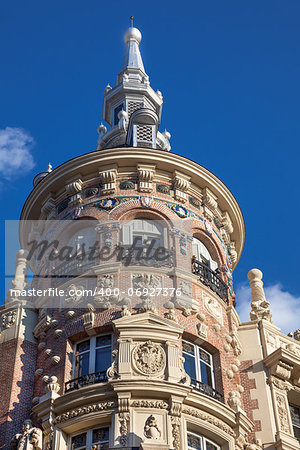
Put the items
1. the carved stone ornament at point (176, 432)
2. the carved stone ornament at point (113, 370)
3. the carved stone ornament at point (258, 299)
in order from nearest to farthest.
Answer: the carved stone ornament at point (176, 432) → the carved stone ornament at point (113, 370) → the carved stone ornament at point (258, 299)

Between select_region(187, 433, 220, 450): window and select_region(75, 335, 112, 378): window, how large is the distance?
3456mm

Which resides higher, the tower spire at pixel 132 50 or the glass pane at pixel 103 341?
the tower spire at pixel 132 50

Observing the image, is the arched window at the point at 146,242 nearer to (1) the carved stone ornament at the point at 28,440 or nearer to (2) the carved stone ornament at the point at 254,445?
(2) the carved stone ornament at the point at 254,445

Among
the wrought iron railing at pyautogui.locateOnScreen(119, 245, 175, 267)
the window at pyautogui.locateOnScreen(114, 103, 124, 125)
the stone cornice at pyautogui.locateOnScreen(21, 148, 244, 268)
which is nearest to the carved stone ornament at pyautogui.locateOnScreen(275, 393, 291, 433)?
the wrought iron railing at pyautogui.locateOnScreen(119, 245, 175, 267)

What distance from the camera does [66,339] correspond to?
2736cm

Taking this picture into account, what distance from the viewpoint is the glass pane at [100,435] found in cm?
2427

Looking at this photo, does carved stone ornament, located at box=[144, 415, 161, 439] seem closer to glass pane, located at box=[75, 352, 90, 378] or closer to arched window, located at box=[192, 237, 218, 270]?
glass pane, located at box=[75, 352, 90, 378]

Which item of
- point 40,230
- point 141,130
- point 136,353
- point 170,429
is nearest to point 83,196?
point 40,230

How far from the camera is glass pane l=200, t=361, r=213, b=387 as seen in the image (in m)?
27.0

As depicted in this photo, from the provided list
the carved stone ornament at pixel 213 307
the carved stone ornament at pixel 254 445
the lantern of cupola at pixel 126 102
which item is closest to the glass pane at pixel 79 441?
the carved stone ornament at pixel 254 445

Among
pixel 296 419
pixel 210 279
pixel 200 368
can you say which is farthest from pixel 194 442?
pixel 210 279

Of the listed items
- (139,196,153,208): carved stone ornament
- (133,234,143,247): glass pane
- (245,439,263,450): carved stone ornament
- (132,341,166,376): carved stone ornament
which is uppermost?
(139,196,153,208): carved stone ornament

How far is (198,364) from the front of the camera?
89.3 feet

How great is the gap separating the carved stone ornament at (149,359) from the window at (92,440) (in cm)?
212
